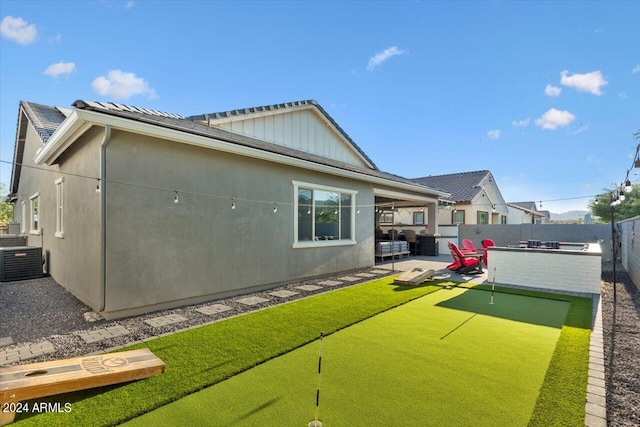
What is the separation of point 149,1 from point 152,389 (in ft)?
31.1

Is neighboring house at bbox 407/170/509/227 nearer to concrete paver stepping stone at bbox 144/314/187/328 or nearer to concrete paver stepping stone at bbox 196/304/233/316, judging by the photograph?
concrete paver stepping stone at bbox 196/304/233/316

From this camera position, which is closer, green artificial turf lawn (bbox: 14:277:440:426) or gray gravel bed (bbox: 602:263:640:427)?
green artificial turf lawn (bbox: 14:277:440:426)

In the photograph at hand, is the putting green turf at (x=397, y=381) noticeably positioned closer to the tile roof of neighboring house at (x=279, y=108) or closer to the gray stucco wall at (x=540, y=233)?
the tile roof of neighboring house at (x=279, y=108)

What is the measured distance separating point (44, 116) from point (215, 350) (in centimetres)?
1278

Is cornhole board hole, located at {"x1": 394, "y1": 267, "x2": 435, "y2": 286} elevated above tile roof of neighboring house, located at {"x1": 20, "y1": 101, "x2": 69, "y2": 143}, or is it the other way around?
tile roof of neighboring house, located at {"x1": 20, "y1": 101, "x2": 69, "y2": 143}

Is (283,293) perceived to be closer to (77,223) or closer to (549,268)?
(77,223)

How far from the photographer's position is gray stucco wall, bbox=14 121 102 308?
5605mm

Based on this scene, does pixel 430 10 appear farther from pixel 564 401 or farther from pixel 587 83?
pixel 564 401

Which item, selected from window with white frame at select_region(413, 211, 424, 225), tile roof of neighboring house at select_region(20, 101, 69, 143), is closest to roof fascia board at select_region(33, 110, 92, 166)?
tile roof of neighboring house at select_region(20, 101, 69, 143)

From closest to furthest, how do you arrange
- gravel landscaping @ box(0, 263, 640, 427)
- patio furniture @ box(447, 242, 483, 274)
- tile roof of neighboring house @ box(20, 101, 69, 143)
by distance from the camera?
gravel landscaping @ box(0, 263, 640, 427) → tile roof of neighboring house @ box(20, 101, 69, 143) → patio furniture @ box(447, 242, 483, 274)

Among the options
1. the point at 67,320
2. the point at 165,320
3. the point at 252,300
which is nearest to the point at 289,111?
the point at 252,300

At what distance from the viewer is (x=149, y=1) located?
8195 millimetres

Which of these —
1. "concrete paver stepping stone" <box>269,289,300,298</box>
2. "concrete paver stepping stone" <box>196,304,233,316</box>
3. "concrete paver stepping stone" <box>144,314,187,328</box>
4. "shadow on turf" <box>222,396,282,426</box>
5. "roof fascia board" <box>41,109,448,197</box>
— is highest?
"roof fascia board" <box>41,109,448,197</box>

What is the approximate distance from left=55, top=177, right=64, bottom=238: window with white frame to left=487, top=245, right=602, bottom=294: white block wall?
12045mm
